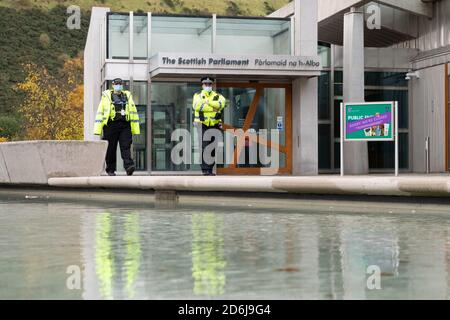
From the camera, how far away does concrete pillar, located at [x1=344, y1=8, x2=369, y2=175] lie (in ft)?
82.5

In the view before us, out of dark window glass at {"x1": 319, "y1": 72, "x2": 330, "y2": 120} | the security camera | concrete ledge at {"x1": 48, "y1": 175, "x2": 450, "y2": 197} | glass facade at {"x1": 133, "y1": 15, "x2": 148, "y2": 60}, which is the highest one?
glass facade at {"x1": 133, "y1": 15, "x2": 148, "y2": 60}

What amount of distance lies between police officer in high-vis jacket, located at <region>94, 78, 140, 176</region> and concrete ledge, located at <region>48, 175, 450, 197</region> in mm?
2729

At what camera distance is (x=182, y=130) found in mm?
23516

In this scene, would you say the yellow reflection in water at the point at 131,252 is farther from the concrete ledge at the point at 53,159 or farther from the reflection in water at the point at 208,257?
the concrete ledge at the point at 53,159

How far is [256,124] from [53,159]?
27.3 feet

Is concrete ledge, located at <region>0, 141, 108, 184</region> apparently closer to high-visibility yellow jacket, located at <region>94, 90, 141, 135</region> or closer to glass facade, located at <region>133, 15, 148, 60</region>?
high-visibility yellow jacket, located at <region>94, 90, 141, 135</region>

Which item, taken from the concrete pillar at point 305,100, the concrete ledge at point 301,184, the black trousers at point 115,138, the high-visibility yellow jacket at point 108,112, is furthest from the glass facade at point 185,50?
the concrete ledge at point 301,184

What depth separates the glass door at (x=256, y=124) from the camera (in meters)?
23.9

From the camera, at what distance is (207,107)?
1886 cm

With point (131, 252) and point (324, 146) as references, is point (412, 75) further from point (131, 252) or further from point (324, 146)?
point (131, 252)

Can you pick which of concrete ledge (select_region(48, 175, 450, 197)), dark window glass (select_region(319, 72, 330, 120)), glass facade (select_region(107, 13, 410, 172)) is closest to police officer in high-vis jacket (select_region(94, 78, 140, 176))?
concrete ledge (select_region(48, 175, 450, 197))

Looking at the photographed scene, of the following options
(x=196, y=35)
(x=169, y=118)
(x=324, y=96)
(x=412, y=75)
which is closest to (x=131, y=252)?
(x=169, y=118)
